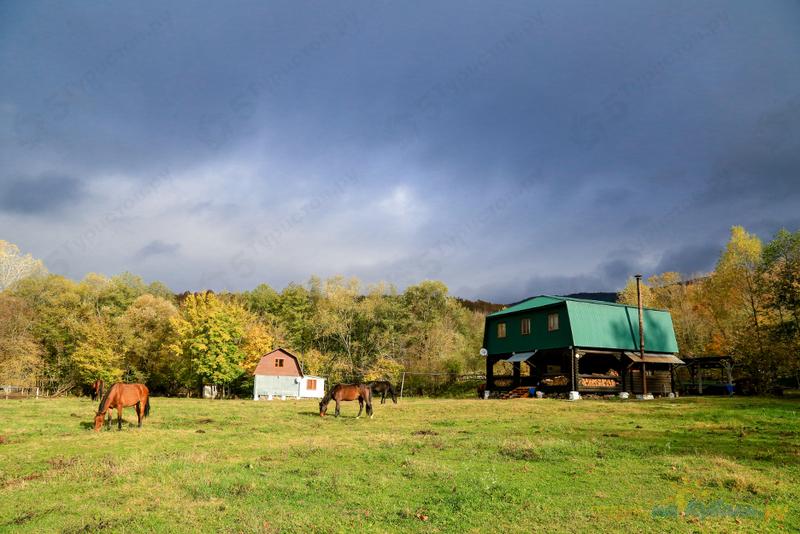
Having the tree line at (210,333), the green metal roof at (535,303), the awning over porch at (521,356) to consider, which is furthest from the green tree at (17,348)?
the awning over porch at (521,356)

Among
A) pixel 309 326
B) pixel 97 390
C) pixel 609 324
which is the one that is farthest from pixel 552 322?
pixel 309 326

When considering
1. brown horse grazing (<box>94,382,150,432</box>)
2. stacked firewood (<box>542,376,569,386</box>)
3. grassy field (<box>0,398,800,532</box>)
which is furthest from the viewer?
stacked firewood (<box>542,376,569,386</box>)

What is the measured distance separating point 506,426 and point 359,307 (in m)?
48.2

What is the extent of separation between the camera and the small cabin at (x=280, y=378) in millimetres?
51406

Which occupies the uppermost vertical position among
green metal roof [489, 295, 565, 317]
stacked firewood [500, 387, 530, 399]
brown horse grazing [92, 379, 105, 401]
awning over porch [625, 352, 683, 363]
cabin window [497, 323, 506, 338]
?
green metal roof [489, 295, 565, 317]

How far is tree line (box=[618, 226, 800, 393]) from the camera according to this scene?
3684 cm

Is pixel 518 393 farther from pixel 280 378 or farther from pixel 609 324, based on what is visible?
pixel 280 378

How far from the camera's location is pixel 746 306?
50.1 meters

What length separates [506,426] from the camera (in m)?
19.5

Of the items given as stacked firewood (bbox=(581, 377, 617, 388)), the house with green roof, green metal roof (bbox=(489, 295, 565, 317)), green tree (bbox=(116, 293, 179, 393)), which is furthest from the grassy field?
green tree (bbox=(116, 293, 179, 393))

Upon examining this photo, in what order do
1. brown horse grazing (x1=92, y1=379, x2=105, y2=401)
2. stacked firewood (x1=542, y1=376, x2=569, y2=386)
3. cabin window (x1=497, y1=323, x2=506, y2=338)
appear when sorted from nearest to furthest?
1. brown horse grazing (x1=92, y1=379, x2=105, y2=401)
2. stacked firewood (x1=542, y1=376, x2=569, y2=386)
3. cabin window (x1=497, y1=323, x2=506, y2=338)

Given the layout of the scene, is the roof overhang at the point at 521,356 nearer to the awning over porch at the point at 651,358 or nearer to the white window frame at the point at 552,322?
the white window frame at the point at 552,322

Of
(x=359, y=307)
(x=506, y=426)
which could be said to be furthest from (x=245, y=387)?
(x=506, y=426)

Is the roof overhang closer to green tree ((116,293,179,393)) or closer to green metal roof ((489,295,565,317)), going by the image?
green metal roof ((489,295,565,317))
